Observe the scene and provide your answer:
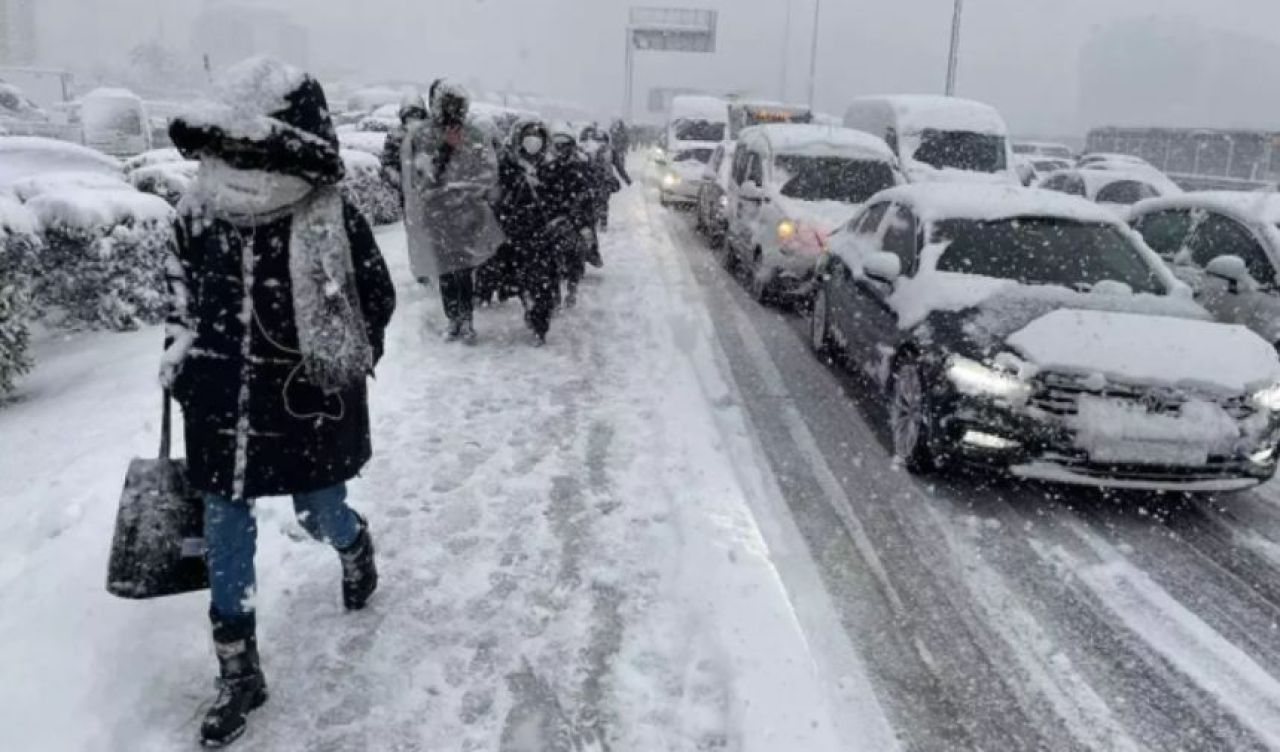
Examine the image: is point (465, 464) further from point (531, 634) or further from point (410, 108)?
point (410, 108)

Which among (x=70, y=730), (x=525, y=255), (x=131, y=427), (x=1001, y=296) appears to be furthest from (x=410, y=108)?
(x=70, y=730)

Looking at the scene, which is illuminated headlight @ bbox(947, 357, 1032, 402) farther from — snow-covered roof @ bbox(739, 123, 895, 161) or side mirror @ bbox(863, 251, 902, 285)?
snow-covered roof @ bbox(739, 123, 895, 161)

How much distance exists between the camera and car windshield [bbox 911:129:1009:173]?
1515cm

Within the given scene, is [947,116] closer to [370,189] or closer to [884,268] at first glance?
[370,189]

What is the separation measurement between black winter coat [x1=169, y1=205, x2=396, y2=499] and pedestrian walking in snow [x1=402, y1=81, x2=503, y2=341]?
4952 mm

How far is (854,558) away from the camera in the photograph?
458cm

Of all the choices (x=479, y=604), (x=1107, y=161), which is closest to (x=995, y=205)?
(x=479, y=604)

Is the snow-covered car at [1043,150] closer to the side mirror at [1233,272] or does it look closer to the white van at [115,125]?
the white van at [115,125]

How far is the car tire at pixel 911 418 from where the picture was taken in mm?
5512

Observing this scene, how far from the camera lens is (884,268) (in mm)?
6492

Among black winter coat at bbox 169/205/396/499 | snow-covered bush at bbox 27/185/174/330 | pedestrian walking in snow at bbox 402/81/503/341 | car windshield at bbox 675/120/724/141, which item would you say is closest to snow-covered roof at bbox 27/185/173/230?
snow-covered bush at bbox 27/185/174/330

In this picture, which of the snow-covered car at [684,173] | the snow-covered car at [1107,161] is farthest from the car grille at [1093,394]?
the snow-covered car at [1107,161]

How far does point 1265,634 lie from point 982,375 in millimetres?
1735

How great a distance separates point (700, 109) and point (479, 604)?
2394 centimetres
